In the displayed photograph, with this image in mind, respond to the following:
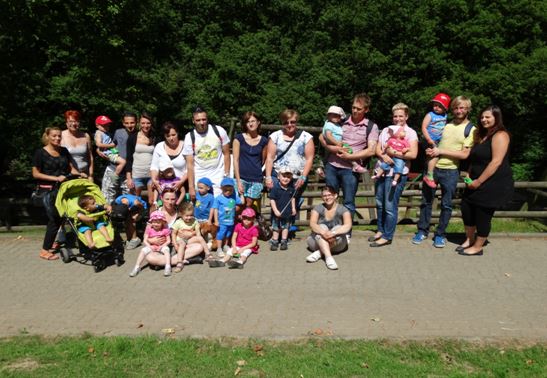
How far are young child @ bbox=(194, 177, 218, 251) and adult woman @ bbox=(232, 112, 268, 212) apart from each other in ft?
1.36

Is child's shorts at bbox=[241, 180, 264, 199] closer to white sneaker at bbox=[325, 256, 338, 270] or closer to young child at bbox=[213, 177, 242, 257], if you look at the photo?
young child at bbox=[213, 177, 242, 257]

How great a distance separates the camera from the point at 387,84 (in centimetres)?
2191

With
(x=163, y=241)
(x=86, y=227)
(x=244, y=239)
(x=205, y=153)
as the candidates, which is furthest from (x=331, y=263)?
(x=86, y=227)

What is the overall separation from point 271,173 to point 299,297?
2165 mm

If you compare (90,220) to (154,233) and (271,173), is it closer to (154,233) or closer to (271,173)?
(154,233)

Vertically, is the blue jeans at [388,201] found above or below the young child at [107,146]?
below

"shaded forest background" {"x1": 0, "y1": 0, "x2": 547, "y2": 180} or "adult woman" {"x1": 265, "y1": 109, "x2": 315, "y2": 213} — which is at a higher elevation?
"shaded forest background" {"x1": 0, "y1": 0, "x2": 547, "y2": 180}

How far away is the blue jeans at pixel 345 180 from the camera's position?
25.7 ft

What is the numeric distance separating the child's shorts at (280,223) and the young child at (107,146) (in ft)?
7.40

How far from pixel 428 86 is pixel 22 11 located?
16687 mm

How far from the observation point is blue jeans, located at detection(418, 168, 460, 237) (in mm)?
7632

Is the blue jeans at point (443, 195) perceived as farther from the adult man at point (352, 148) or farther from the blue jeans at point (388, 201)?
the adult man at point (352, 148)

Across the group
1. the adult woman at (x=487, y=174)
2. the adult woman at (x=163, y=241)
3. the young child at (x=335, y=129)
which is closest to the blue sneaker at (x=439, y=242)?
the adult woman at (x=487, y=174)

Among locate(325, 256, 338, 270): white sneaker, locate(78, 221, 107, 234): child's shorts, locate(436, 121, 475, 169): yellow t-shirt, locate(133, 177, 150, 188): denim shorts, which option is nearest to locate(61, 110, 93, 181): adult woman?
locate(133, 177, 150, 188): denim shorts
